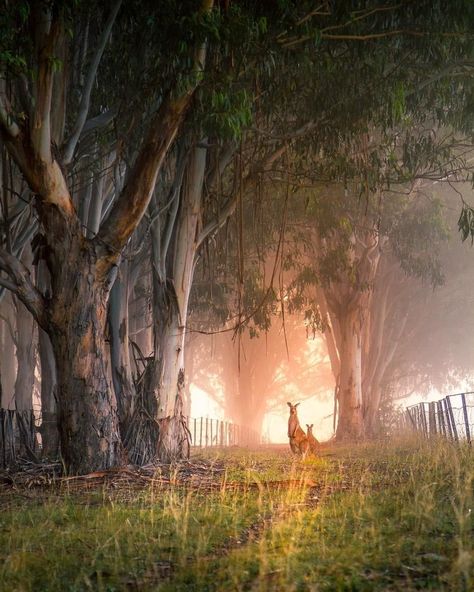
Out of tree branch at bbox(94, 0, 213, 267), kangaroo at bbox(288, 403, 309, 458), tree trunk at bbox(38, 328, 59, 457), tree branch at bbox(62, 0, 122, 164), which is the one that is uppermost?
tree branch at bbox(62, 0, 122, 164)

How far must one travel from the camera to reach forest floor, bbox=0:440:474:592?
4.21 m

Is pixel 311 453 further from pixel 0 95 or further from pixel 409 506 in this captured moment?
pixel 0 95

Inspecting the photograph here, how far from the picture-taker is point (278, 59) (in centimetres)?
998

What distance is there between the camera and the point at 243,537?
18.0ft

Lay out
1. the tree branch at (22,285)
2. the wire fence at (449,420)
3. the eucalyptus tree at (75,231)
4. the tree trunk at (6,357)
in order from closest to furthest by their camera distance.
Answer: the eucalyptus tree at (75,231) → the tree branch at (22,285) → the wire fence at (449,420) → the tree trunk at (6,357)

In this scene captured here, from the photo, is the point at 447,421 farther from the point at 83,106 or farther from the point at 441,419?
the point at 83,106

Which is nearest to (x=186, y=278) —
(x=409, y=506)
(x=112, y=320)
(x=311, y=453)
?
(x=112, y=320)

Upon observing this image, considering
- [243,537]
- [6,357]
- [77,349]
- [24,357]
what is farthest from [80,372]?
→ [6,357]

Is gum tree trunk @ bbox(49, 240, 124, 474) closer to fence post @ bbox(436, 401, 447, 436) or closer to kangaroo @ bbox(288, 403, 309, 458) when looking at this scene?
kangaroo @ bbox(288, 403, 309, 458)

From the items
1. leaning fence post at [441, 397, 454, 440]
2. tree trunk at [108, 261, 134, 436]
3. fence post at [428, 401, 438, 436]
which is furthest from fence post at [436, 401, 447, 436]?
tree trunk at [108, 261, 134, 436]

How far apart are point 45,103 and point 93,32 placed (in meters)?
3.72

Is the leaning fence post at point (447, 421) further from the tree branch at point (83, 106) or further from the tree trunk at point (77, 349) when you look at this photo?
the tree branch at point (83, 106)

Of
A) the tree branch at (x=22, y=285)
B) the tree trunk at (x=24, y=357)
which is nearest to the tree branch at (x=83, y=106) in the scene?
the tree branch at (x=22, y=285)

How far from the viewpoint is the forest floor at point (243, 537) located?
4.21 metres
